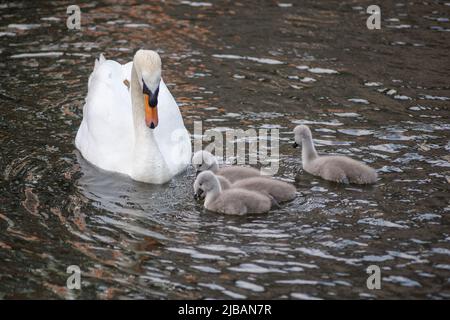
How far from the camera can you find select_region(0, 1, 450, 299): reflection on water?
29.0 ft

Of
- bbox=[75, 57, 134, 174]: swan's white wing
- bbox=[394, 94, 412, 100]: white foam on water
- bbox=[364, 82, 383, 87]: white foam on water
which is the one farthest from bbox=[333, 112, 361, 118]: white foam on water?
bbox=[75, 57, 134, 174]: swan's white wing

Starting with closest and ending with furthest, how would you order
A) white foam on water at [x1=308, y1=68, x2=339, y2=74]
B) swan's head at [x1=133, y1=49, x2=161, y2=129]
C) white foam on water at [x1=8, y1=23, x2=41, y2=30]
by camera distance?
swan's head at [x1=133, y1=49, x2=161, y2=129], white foam on water at [x1=308, y1=68, x2=339, y2=74], white foam on water at [x1=8, y1=23, x2=41, y2=30]

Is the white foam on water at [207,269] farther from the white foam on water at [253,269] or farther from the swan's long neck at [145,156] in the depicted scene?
the swan's long neck at [145,156]

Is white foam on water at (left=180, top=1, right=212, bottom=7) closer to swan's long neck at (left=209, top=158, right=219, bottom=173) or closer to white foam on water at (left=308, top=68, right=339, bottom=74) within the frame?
white foam on water at (left=308, top=68, right=339, bottom=74)

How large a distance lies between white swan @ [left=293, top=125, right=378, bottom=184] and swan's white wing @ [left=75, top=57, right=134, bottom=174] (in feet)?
7.15

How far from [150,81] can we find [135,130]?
110 centimetres

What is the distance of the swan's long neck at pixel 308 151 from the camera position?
11.4m

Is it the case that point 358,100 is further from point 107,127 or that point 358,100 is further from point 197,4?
point 197,4

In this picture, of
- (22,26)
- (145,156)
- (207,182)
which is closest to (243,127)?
(145,156)

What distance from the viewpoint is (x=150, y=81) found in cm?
1067

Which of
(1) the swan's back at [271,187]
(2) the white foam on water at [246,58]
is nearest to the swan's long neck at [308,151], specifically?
(1) the swan's back at [271,187]

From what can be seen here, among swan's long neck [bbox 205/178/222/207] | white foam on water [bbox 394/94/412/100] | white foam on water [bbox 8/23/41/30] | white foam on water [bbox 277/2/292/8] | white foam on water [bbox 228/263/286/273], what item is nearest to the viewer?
white foam on water [bbox 228/263/286/273]
